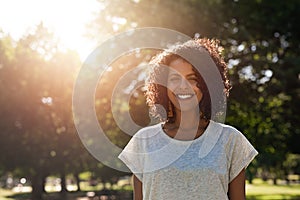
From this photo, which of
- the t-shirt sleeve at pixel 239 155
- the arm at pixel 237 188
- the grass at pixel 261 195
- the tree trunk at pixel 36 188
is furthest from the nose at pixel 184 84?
the tree trunk at pixel 36 188

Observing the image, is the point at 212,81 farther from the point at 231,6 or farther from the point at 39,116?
the point at 39,116

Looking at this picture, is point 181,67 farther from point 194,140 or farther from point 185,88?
point 194,140

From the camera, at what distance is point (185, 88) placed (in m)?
3.37

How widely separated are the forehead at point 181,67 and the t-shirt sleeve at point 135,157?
0.44 meters

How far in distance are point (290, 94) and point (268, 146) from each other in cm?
523

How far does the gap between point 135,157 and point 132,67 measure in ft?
64.0

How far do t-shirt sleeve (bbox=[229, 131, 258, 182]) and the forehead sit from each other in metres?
0.44

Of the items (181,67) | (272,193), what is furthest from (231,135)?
(272,193)

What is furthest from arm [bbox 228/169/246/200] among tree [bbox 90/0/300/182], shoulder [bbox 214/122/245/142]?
tree [bbox 90/0/300/182]

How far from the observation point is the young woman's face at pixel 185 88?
3.37 m

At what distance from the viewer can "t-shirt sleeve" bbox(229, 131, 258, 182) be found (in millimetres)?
3232

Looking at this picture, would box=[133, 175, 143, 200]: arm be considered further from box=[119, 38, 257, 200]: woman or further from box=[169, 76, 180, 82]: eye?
box=[169, 76, 180, 82]: eye

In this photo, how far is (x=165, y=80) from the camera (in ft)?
11.5

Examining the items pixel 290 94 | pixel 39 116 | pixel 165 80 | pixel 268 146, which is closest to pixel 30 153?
pixel 39 116
